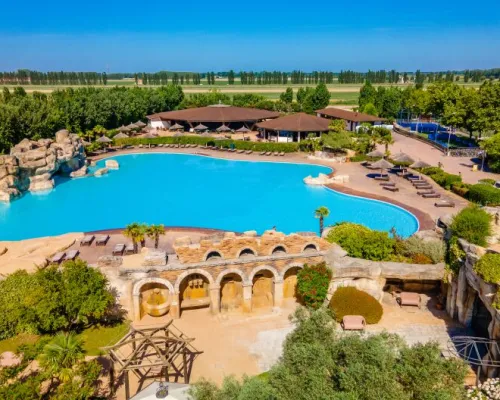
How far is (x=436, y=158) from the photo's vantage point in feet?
168

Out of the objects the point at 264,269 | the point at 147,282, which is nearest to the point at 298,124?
the point at 264,269

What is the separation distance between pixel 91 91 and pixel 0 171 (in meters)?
38.8

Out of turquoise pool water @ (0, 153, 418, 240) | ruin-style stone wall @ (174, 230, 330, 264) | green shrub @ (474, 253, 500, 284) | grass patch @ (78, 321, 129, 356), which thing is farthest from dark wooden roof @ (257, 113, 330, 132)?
grass patch @ (78, 321, 129, 356)

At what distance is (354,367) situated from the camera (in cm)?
1116

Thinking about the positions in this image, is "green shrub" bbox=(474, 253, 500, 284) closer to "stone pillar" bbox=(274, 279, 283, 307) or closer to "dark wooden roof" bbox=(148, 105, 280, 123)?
"stone pillar" bbox=(274, 279, 283, 307)

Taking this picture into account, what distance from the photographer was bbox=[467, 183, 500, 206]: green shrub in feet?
109

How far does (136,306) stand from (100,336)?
6.80 feet

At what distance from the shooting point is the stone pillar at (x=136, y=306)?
67.3ft

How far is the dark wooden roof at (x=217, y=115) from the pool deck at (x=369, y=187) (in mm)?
11198

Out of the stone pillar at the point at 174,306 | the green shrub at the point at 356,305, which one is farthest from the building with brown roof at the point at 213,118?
the green shrub at the point at 356,305

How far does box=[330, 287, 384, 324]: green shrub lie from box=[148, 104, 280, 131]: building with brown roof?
50666mm

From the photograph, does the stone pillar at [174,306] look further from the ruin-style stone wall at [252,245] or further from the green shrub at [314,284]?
the green shrub at [314,284]

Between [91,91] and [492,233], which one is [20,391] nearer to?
[492,233]

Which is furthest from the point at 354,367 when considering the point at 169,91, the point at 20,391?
the point at 169,91
